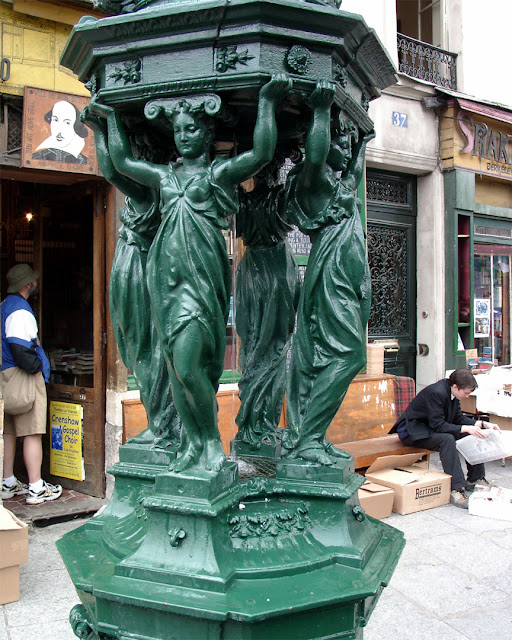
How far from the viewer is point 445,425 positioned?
586 cm

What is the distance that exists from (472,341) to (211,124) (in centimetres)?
739

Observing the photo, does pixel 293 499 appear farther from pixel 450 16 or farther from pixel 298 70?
pixel 450 16

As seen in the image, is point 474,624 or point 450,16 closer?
point 474,624

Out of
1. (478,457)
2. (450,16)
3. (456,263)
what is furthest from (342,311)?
(450,16)

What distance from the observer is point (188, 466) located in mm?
1922

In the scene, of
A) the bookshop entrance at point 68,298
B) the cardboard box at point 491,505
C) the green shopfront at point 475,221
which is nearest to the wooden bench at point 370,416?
the cardboard box at point 491,505

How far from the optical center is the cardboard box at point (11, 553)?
344 centimetres

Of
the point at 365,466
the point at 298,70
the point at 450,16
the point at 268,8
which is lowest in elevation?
the point at 365,466

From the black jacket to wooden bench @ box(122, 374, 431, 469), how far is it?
208mm

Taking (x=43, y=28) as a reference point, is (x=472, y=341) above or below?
below

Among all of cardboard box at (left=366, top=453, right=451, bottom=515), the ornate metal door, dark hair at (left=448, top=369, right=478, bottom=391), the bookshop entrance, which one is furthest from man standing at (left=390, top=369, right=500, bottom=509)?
the bookshop entrance

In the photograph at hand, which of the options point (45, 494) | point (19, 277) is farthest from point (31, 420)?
point (19, 277)

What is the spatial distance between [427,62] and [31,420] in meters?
7.13

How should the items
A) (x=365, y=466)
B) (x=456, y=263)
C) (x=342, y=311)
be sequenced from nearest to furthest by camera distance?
(x=342, y=311)
(x=365, y=466)
(x=456, y=263)
